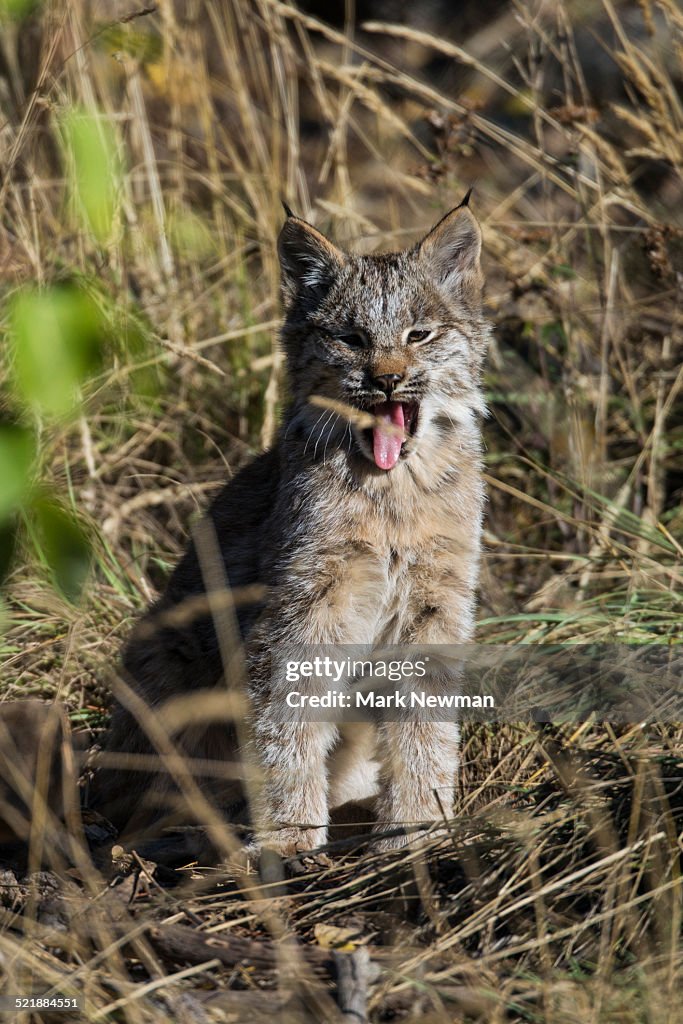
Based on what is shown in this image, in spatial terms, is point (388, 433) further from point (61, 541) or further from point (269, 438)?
point (269, 438)

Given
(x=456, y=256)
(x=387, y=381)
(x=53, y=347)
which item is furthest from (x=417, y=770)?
(x=53, y=347)

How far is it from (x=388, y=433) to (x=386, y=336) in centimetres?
31

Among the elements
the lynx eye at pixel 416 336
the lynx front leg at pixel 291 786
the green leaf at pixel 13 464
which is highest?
the lynx eye at pixel 416 336

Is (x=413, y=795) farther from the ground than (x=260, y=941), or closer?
farther from the ground

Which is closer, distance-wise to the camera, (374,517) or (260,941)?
(260,941)

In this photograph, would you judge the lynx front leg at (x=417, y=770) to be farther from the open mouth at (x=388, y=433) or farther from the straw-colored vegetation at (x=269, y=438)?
the open mouth at (x=388, y=433)

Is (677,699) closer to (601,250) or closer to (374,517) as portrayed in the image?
(374,517)

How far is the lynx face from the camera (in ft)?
10.9

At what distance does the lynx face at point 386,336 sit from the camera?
3316 millimetres

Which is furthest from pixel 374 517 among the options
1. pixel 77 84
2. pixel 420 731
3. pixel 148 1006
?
pixel 77 84

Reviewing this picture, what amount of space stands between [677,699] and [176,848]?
63.2 inches

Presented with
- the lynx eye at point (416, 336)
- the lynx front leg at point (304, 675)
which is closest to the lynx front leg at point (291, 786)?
the lynx front leg at point (304, 675)

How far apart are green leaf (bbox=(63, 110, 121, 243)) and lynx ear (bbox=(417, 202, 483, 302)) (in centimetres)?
116

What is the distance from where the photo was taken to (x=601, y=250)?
6.07m
